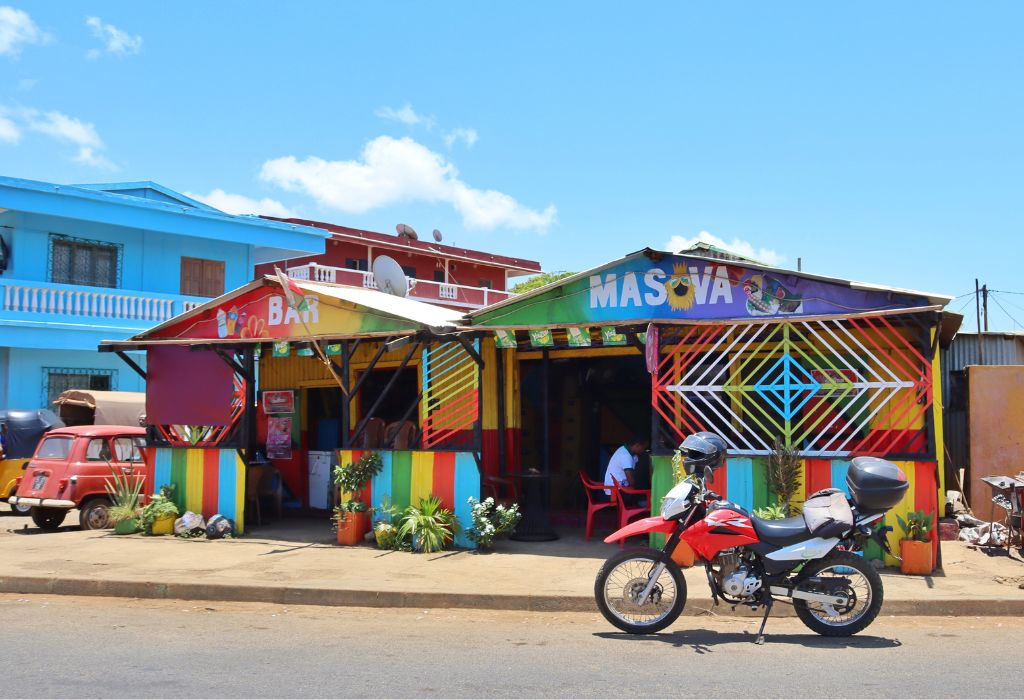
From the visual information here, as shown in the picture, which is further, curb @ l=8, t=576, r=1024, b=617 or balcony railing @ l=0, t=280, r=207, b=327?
balcony railing @ l=0, t=280, r=207, b=327

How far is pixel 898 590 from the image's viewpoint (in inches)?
334

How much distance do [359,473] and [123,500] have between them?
13.5 ft

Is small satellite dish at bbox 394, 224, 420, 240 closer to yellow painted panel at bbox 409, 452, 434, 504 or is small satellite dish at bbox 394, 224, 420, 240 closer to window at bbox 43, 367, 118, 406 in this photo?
window at bbox 43, 367, 118, 406

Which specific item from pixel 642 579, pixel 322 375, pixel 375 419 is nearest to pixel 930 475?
pixel 642 579

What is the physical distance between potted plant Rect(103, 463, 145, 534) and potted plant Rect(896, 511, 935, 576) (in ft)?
32.2

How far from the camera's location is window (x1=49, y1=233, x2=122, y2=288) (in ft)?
72.3

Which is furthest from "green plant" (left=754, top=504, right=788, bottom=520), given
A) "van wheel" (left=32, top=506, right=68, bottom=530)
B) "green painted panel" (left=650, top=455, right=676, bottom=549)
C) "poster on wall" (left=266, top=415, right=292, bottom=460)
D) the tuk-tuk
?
the tuk-tuk

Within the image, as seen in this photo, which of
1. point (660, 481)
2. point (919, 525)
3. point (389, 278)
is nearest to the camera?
point (919, 525)

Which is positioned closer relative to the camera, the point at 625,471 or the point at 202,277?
the point at 625,471

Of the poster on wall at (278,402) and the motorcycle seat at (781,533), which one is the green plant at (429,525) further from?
the motorcycle seat at (781,533)

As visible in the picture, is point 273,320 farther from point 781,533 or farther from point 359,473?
point 781,533

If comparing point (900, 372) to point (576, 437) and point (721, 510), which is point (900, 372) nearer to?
point (721, 510)

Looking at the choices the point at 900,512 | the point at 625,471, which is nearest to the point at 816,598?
the point at 900,512

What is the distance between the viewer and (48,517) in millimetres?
14375
